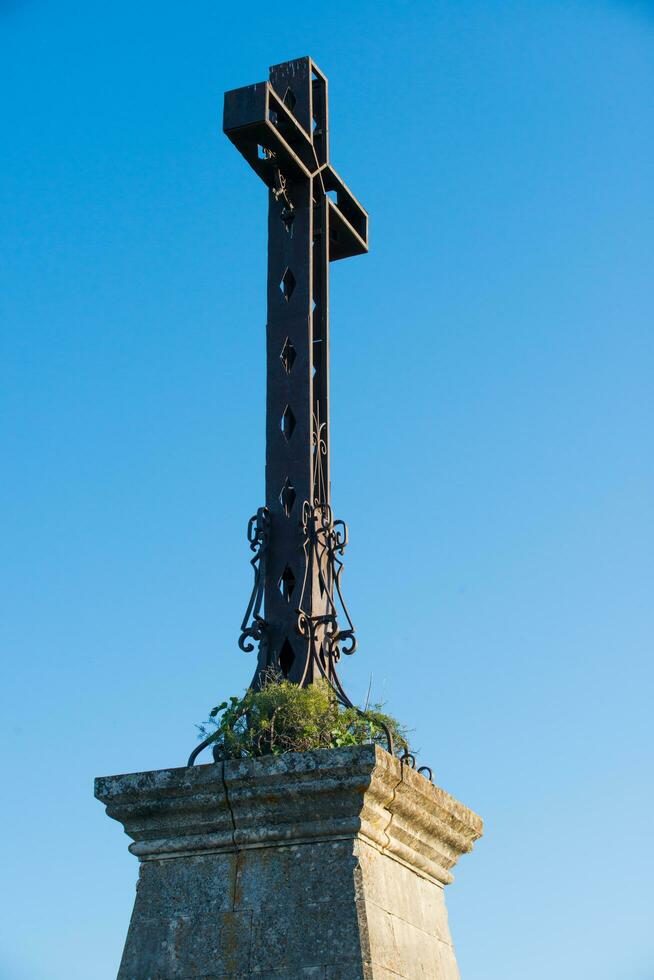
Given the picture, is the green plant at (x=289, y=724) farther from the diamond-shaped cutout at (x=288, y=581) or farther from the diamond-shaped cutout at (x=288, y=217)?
the diamond-shaped cutout at (x=288, y=217)

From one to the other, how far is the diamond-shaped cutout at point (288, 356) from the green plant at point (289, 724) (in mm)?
1773

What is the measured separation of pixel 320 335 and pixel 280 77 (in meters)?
1.58


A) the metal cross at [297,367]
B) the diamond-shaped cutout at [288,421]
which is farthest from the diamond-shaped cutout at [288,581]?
the diamond-shaped cutout at [288,421]

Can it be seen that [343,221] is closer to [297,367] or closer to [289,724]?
[297,367]

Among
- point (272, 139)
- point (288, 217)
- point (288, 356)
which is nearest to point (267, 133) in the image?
point (272, 139)

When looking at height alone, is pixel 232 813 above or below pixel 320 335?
below

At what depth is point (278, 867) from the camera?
507 cm

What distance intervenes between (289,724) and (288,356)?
6.88 feet

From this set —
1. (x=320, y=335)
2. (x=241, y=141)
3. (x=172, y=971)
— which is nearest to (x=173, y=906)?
A: (x=172, y=971)

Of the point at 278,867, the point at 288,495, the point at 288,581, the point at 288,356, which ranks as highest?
the point at 288,356

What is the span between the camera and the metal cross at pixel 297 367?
19.5 ft

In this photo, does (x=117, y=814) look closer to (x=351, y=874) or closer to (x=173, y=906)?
(x=173, y=906)

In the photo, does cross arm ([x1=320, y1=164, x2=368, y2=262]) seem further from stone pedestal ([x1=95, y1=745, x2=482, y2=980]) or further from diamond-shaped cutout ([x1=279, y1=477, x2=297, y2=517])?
stone pedestal ([x1=95, y1=745, x2=482, y2=980])

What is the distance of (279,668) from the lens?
5.85 m
